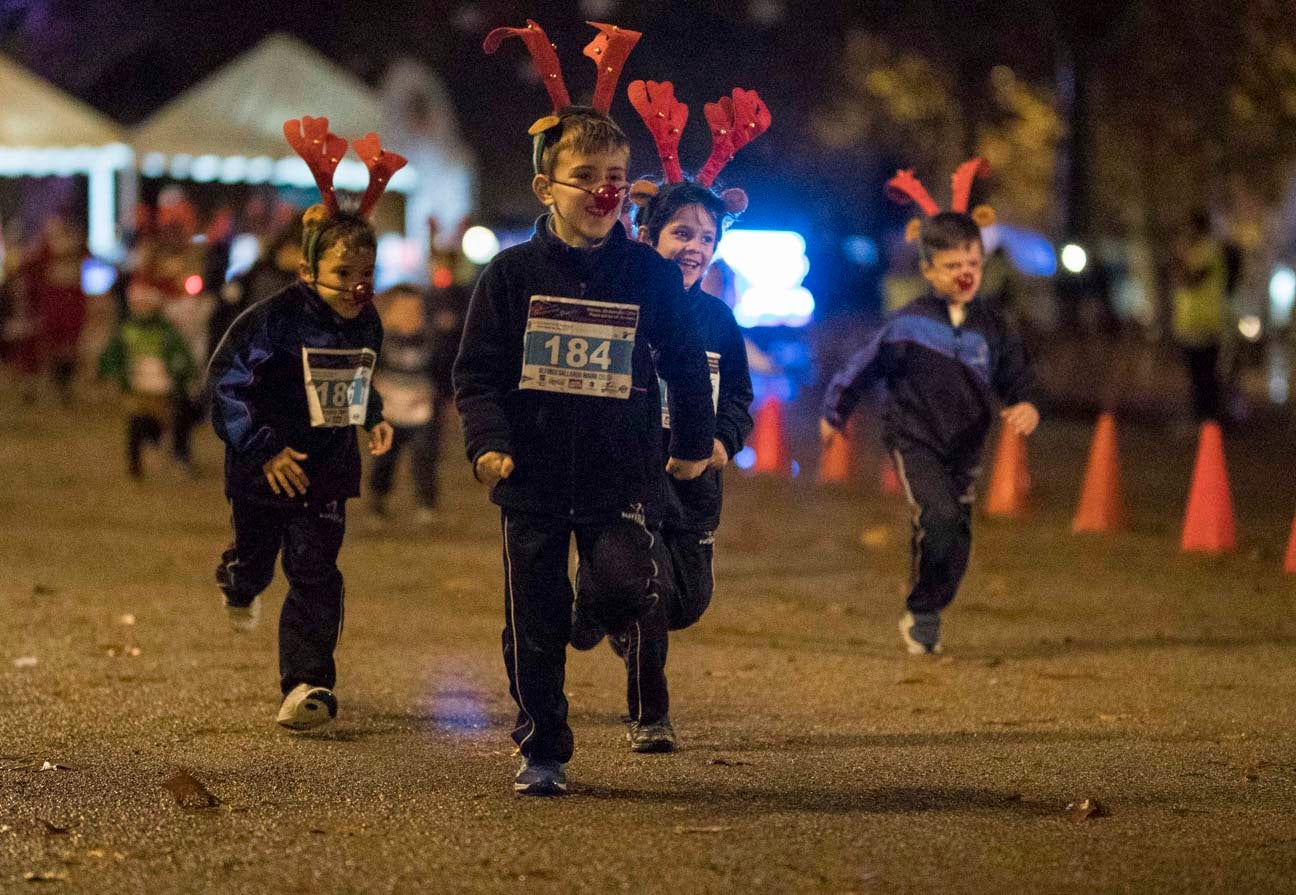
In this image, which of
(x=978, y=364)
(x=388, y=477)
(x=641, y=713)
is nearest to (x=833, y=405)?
(x=978, y=364)

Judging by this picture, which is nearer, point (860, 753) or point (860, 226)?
point (860, 753)

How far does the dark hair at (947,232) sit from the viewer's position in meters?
8.35

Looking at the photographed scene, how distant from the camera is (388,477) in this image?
495 inches

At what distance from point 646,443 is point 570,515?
298 millimetres

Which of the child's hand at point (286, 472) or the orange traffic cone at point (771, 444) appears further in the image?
the orange traffic cone at point (771, 444)

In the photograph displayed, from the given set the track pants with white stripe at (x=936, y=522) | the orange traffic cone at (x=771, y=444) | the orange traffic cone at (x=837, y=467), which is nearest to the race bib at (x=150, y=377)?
the orange traffic cone at (x=771, y=444)

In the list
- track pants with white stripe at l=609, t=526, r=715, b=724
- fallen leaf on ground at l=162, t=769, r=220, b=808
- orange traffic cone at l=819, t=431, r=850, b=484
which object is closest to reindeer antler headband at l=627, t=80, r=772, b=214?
track pants with white stripe at l=609, t=526, r=715, b=724

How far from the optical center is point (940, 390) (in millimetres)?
8422

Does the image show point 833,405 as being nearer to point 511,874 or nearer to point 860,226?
point 511,874

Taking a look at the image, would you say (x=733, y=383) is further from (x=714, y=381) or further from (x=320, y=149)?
(x=320, y=149)

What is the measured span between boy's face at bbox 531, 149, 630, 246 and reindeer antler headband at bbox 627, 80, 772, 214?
42.0 inches

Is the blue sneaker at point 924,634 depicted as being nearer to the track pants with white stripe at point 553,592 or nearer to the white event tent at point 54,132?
the track pants with white stripe at point 553,592

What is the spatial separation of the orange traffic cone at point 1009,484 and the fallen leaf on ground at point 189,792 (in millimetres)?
8424

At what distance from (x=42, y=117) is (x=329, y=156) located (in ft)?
67.1
